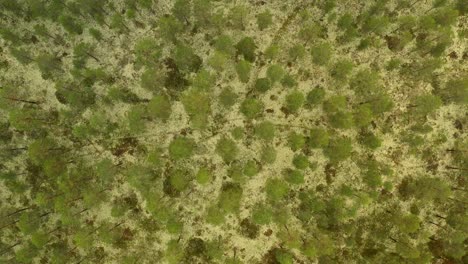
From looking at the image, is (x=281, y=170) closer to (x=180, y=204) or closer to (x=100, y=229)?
(x=180, y=204)

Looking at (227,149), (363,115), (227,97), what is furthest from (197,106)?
(363,115)

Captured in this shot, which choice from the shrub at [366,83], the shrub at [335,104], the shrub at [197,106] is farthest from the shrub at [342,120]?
the shrub at [197,106]

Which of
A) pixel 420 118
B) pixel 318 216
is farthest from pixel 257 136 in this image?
pixel 420 118

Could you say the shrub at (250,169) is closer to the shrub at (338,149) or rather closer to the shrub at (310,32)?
the shrub at (338,149)

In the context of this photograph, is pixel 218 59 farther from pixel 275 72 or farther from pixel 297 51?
pixel 297 51

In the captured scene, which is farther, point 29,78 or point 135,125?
point 29,78

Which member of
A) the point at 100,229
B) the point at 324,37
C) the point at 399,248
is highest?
the point at 324,37

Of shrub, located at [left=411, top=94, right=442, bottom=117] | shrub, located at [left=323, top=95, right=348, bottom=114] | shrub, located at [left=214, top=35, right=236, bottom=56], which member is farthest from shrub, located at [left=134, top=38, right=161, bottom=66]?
shrub, located at [left=411, top=94, right=442, bottom=117]
